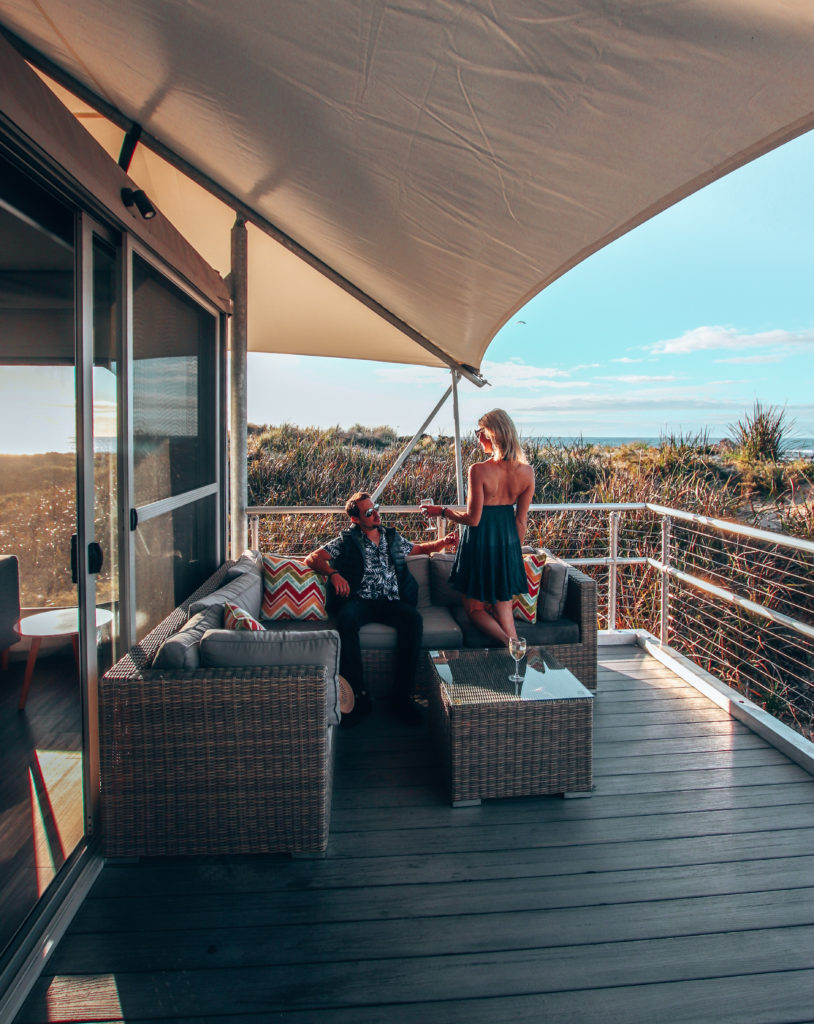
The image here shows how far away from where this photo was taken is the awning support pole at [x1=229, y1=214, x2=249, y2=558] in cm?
439

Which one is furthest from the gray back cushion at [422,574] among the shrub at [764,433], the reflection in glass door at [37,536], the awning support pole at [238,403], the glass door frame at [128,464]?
the shrub at [764,433]

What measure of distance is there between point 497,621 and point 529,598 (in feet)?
0.91

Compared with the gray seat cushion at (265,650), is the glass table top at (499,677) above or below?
below

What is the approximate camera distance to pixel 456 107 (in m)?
1.63

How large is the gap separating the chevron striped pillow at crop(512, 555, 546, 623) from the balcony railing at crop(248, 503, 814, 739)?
1.88ft

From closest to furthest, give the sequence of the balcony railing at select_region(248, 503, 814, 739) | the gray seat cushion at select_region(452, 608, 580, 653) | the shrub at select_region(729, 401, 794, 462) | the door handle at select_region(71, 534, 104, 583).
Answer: the door handle at select_region(71, 534, 104, 583), the gray seat cushion at select_region(452, 608, 580, 653), the balcony railing at select_region(248, 503, 814, 739), the shrub at select_region(729, 401, 794, 462)

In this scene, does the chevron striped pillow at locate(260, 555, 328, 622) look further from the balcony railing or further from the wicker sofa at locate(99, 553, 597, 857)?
the wicker sofa at locate(99, 553, 597, 857)

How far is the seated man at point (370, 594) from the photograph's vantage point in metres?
3.42

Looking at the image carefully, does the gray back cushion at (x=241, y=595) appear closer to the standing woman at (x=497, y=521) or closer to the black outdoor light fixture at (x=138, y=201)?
the standing woman at (x=497, y=521)

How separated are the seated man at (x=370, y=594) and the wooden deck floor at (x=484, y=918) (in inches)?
26.9

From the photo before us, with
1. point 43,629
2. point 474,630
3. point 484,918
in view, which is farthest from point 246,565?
point 484,918

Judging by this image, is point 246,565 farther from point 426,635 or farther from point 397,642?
point 426,635

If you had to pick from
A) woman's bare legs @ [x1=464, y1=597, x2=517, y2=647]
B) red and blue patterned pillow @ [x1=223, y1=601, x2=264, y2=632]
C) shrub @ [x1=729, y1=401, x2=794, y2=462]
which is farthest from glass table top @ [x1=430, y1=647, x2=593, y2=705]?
shrub @ [x1=729, y1=401, x2=794, y2=462]

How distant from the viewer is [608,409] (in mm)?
36312
